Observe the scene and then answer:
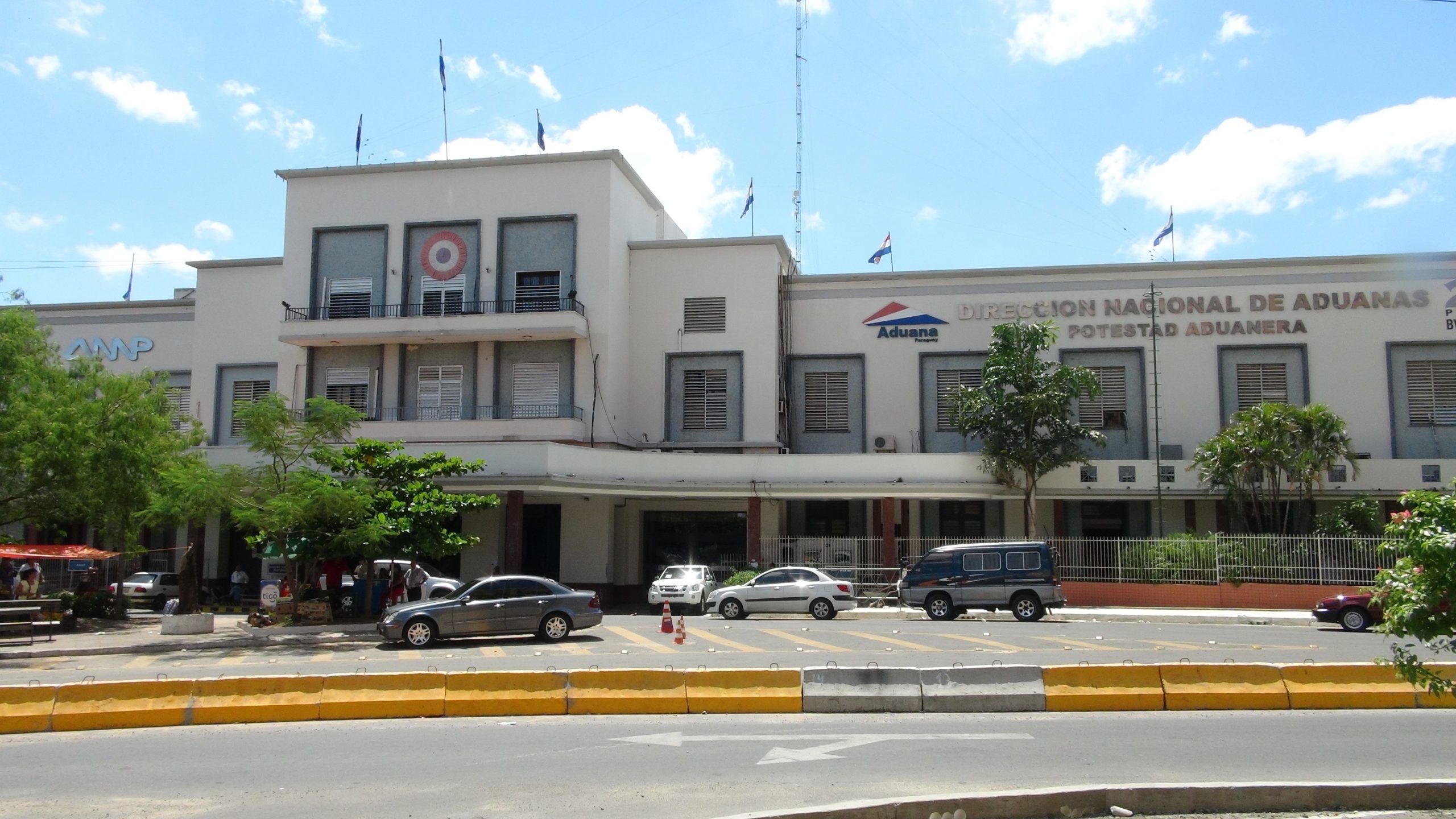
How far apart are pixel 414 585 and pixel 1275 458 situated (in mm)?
24487

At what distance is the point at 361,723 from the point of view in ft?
41.4

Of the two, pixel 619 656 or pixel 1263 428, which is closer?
pixel 619 656

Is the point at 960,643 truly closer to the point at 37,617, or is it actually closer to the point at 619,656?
the point at 619,656

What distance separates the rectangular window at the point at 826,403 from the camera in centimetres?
3925

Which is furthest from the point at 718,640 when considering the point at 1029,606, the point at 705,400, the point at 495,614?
the point at 705,400

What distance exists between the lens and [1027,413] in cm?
3338

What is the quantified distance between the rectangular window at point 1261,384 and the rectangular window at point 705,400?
17.6 meters

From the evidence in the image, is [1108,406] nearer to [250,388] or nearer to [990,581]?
[990,581]

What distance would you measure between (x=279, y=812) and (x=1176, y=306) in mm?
35303

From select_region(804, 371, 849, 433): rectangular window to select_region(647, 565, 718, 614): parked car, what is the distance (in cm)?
1129

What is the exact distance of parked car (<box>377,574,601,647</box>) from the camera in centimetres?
2091

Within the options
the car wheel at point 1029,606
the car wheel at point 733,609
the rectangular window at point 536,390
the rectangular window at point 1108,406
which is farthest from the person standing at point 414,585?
the rectangular window at point 1108,406

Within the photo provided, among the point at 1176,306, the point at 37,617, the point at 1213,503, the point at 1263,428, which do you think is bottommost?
the point at 37,617

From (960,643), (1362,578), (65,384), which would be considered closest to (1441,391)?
(1362,578)
